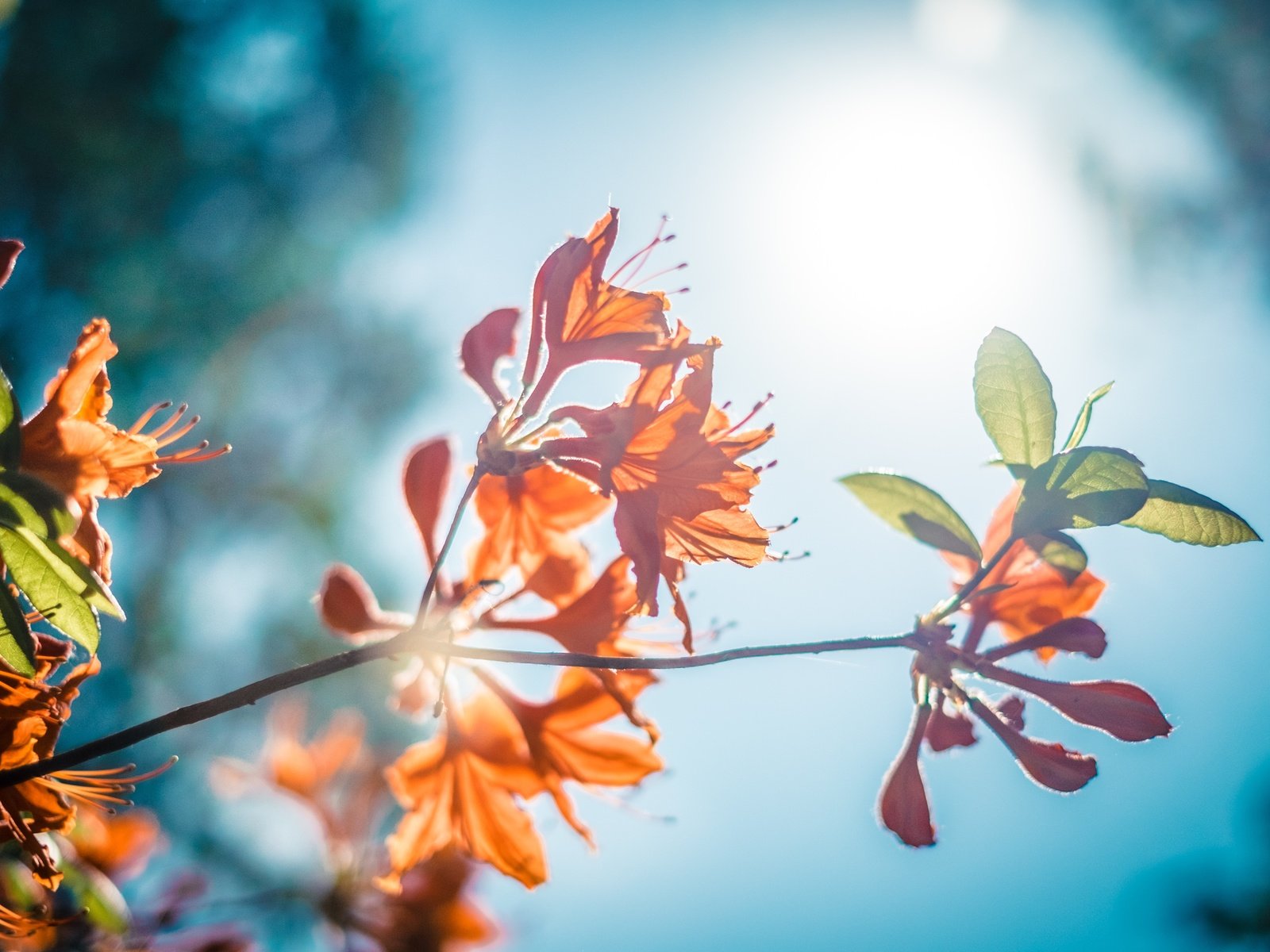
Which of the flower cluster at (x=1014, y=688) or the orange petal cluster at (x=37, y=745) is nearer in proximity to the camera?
the orange petal cluster at (x=37, y=745)

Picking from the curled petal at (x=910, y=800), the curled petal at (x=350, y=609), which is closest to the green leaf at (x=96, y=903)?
the curled petal at (x=350, y=609)

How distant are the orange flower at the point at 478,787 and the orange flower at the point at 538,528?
0.29 metres

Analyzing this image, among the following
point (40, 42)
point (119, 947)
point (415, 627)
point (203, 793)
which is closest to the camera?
point (415, 627)

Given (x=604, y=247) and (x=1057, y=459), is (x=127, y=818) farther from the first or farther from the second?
(x=1057, y=459)

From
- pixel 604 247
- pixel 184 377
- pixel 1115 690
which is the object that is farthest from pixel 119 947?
pixel 184 377

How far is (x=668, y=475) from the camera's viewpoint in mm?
1478

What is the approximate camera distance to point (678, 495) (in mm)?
1483

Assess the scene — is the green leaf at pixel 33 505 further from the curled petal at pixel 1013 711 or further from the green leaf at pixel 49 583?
the curled petal at pixel 1013 711

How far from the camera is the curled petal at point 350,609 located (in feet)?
5.70

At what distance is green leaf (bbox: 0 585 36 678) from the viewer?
1.10 metres

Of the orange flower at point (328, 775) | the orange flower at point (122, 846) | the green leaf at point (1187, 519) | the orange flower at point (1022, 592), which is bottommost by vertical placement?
the orange flower at point (122, 846)

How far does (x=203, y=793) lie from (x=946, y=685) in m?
8.96

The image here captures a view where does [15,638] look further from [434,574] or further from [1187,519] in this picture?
[1187,519]

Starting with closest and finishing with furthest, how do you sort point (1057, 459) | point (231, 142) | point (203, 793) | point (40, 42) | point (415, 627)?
point (415, 627)
point (1057, 459)
point (203, 793)
point (40, 42)
point (231, 142)
